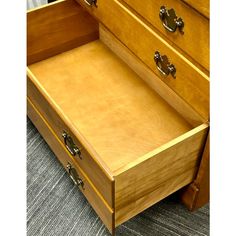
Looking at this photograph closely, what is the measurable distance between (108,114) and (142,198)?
0.25 metres

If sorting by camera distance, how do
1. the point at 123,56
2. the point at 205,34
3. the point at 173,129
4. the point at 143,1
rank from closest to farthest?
1. the point at 205,34
2. the point at 143,1
3. the point at 173,129
4. the point at 123,56

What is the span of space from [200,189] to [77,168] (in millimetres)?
297

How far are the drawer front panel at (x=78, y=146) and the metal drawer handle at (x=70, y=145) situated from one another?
0.04 ft

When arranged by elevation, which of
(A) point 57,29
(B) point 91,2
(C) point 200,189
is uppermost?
(B) point 91,2

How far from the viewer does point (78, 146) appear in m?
0.80

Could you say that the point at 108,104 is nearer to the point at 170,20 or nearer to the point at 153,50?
the point at 153,50

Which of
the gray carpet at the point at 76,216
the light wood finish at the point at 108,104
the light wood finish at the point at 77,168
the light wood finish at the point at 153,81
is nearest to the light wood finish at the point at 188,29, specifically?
the light wood finish at the point at 153,81

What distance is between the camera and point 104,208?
830 millimetres

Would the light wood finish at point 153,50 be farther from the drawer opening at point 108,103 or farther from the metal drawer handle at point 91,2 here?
the drawer opening at point 108,103

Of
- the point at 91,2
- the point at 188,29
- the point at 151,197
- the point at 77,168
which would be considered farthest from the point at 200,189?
the point at 91,2

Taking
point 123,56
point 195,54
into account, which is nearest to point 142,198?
point 195,54

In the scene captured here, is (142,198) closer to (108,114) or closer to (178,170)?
(178,170)

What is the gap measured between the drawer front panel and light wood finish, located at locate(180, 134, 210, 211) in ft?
0.74
